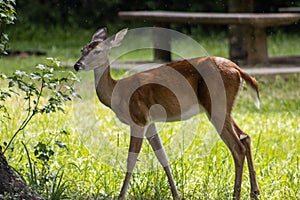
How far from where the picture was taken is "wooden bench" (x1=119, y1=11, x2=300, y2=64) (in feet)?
30.2

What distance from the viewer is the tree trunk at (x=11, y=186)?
3.71 metres

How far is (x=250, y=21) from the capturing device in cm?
912

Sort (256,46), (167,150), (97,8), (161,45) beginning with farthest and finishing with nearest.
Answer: (97,8)
(161,45)
(256,46)
(167,150)

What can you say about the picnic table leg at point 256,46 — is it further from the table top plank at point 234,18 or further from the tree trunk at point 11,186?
the tree trunk at point 11,186

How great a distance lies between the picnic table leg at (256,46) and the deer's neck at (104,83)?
5.93 metres

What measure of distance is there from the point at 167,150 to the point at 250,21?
434cm

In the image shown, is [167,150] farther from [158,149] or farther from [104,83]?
[104,83]

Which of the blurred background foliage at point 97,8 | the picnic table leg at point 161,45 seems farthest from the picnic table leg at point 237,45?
the blurred background foliage at point 97,8

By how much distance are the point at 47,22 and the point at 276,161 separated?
40.1ft

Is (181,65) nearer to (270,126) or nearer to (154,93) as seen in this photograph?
(154,93)

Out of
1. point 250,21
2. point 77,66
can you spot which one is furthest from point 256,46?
point 77,66

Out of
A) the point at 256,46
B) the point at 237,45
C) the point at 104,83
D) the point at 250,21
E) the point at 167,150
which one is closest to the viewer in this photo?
the point at 104,83

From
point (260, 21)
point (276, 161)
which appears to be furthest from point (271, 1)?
point (276, 161)

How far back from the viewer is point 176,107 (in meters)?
4.15
